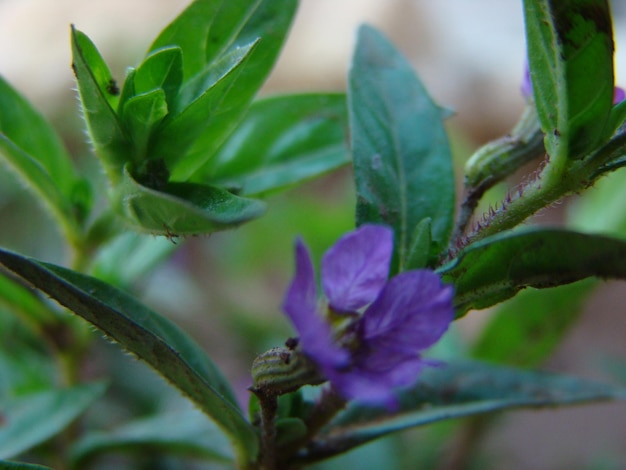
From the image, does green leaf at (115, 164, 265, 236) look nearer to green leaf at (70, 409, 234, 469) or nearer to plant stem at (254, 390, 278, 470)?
plant stem at (254, 390, 278, 470)

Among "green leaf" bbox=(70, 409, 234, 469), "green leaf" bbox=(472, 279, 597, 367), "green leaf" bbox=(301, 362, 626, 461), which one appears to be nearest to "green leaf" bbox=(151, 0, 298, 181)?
"green leaf" bbox=(301, 362, 626, 461)

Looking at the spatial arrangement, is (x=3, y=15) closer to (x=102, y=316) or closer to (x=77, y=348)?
(x=77, y=348)

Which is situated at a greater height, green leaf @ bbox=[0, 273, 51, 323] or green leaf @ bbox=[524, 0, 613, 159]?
green leaf @ bbox=[0, 273, 51, 323]

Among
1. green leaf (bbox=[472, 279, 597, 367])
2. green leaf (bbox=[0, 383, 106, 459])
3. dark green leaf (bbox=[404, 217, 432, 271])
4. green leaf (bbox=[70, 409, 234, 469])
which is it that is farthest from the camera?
green leaf (bbox=[472, 279, 597, 367])

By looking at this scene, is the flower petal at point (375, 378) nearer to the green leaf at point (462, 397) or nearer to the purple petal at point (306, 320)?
the purple petal at point (306, 320)

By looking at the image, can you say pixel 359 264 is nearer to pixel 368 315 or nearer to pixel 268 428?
pixel 368 315


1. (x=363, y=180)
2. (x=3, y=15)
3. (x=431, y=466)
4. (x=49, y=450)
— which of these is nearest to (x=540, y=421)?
(x=431, y=466)


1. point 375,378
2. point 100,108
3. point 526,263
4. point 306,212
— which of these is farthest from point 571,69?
point 306,212
